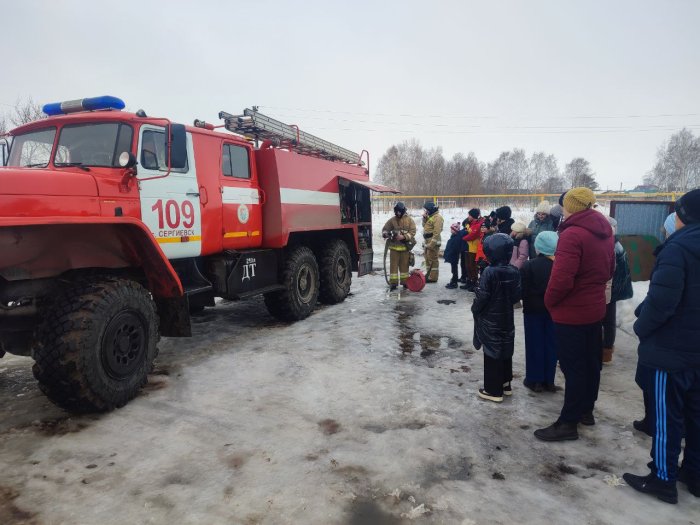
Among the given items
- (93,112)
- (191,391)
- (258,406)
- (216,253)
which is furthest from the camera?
(216,253)

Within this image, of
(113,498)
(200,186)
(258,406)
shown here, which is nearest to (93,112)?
(200,186)

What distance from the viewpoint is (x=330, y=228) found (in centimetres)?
742

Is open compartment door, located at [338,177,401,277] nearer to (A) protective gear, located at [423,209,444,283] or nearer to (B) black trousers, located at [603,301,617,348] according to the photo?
(A) protective gear, located at [423,209,444,283]

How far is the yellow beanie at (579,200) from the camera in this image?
3.04m

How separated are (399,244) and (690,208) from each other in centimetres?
645

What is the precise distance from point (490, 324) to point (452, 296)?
181 inches

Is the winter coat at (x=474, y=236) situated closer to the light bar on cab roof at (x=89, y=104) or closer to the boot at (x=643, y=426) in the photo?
the boot at (x=643, y=426)

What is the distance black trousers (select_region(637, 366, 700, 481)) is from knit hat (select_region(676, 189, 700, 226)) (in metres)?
0.85

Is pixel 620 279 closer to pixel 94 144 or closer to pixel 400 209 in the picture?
pixel 400 209

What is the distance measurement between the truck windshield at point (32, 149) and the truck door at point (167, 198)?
892mm

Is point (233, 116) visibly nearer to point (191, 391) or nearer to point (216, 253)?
point (216, 253)

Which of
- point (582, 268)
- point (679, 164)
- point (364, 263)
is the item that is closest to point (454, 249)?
point (364, 263)

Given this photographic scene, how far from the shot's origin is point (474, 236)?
853cm

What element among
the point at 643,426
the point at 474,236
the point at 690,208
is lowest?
the point at 643,426
